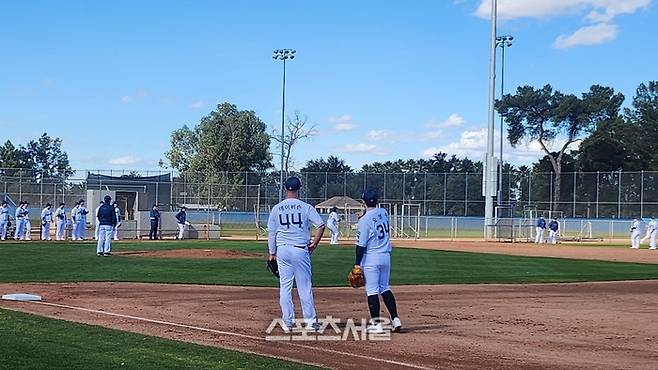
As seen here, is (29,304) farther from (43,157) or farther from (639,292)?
(43,157)

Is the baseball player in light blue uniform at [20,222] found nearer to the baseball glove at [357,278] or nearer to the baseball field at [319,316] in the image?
the baseball field at [319,316]

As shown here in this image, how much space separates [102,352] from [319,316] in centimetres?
426

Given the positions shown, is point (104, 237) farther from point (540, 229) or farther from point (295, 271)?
point (540, 229)

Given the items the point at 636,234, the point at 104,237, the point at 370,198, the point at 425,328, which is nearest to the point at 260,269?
the point at 104,237

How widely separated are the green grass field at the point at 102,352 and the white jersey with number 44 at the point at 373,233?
Answer: 8.21 ft

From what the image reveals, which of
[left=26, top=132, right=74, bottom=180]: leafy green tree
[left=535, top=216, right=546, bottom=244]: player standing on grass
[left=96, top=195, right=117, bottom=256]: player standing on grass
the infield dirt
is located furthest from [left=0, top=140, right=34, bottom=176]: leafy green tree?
the infield dirt

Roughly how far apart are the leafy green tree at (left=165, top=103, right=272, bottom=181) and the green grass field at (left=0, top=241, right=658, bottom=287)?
174ft

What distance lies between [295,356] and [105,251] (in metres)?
18.8

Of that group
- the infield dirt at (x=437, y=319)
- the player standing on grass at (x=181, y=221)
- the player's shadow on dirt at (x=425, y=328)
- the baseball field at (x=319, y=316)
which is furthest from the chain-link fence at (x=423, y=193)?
the player's shadow on dirt at (x=425, y=328)

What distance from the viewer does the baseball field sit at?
8.68 m

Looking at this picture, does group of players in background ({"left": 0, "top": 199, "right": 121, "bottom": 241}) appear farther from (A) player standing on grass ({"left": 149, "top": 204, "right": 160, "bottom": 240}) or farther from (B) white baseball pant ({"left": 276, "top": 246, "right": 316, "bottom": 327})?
(B) white baseball pant ({"left": 276, "top": 246, "right": 316, "bottom": 327})

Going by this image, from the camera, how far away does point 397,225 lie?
59.2 m

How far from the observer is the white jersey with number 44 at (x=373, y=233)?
10570 mm

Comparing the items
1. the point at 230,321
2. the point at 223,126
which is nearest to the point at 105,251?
the point at 230,321
